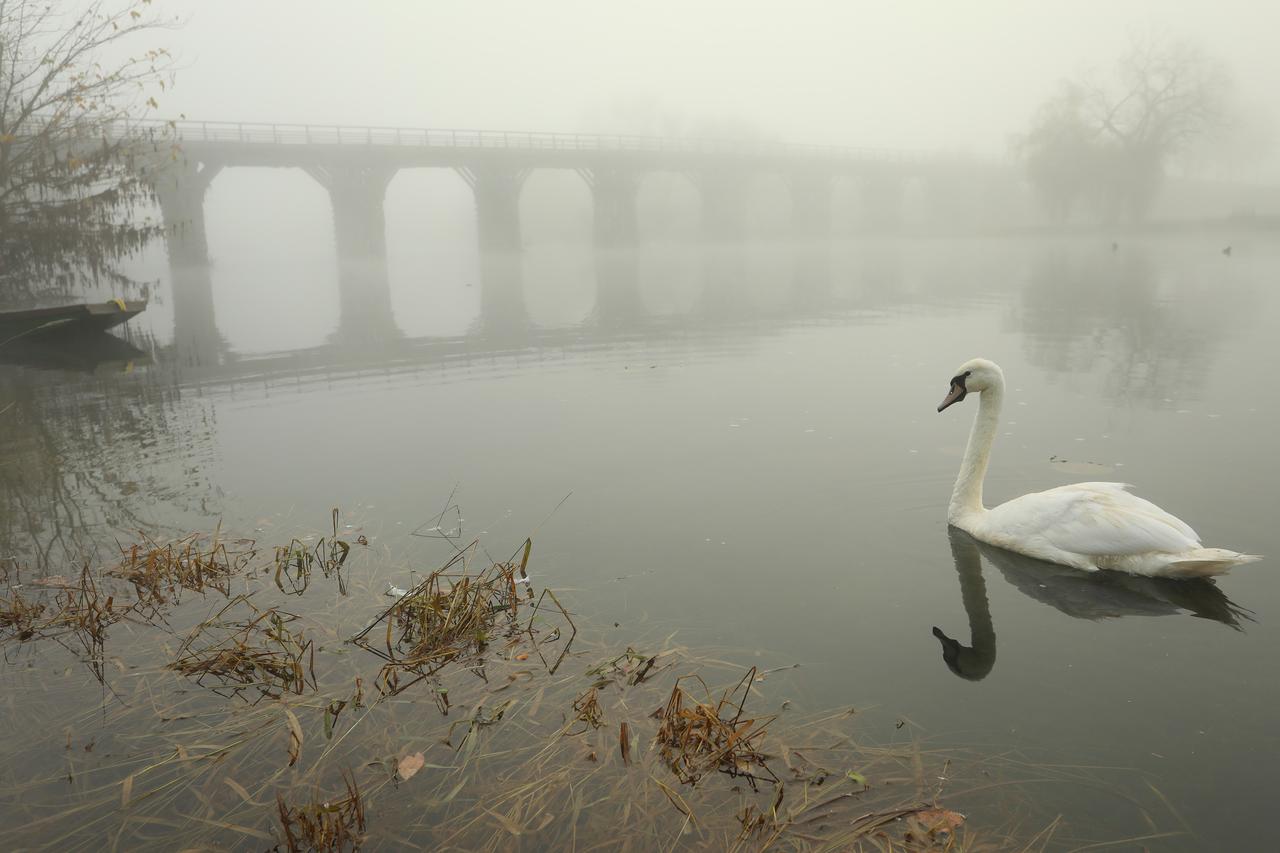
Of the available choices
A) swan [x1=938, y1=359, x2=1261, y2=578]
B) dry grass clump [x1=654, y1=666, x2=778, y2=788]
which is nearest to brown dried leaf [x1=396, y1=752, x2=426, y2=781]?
dry grass clump [x1=654, y1=666, x2=778, y2=788]

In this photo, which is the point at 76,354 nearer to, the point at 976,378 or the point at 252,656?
the point at 252,656

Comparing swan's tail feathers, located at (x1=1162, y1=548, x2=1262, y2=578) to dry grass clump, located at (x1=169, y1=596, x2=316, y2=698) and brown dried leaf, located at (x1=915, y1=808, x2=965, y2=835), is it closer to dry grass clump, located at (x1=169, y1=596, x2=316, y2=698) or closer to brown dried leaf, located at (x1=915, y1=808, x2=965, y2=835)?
brown dried leaf, located at (x1=915, y1=808, x2=965, y2=835)

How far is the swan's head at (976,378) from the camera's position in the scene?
6.30 m

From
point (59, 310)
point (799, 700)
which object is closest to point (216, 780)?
point (799, 700)

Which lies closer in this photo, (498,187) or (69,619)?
(69,619)

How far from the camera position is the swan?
4895 millimetres

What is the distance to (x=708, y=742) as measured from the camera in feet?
11.9

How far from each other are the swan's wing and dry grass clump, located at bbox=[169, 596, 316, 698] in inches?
176

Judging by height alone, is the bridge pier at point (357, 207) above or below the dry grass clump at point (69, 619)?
above

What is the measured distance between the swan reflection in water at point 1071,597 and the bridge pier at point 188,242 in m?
21.6

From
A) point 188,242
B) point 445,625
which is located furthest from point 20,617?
point 188,242

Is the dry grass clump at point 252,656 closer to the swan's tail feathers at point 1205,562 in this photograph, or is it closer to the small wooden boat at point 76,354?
the swan's tail feathers at point 1205,562

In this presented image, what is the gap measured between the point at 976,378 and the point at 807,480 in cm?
174

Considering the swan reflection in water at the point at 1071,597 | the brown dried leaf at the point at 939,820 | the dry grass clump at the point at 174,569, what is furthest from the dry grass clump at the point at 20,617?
the swan reflection in water at the point at 1071,597
